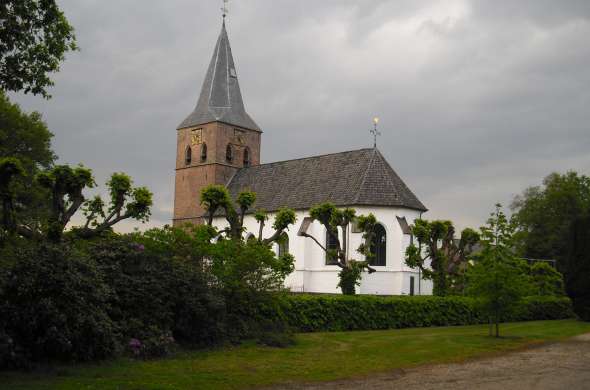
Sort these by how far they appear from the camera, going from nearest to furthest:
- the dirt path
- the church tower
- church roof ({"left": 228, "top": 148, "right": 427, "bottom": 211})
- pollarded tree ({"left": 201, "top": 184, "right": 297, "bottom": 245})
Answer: the dirt path
pollarded tree ({"left": 201, "top": 184, "right": 297, "bottom": 245})
church roof ({"left": 228, "top": 148, "right": 427, "bottom": 211})
the church tower

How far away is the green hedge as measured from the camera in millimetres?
22059

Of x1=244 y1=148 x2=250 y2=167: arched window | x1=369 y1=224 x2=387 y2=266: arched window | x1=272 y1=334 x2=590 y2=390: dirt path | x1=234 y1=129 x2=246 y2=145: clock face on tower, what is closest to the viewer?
x1=272 y1=334 x2=590 y2=390: dirt path

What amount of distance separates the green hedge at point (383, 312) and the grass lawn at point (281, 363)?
3.54 feet

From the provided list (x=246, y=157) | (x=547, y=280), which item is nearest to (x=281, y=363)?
(x=547, y=280)

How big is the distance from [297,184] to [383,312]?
25856 millimetres

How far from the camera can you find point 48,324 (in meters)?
12.3

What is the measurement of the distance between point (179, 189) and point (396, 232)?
24.0 m

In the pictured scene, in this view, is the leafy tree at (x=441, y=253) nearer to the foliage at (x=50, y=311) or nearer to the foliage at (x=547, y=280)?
the foliage at (x=547, y=280)

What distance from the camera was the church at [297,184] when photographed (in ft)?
144

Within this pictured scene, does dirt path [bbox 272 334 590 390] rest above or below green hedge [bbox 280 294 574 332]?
below

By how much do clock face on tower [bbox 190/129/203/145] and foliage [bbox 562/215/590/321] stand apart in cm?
3750

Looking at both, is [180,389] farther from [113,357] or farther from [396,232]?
[396,232]

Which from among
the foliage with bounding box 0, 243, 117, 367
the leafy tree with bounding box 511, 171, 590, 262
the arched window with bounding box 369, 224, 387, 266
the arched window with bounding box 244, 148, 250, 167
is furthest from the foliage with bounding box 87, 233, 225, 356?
the leafy tree with bounding box 511, 171, 590, 262

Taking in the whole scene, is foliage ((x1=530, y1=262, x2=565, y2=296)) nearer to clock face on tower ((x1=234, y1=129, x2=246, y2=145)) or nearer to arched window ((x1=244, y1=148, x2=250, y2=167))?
arched window ((x1=244, y1=148, x2=250, y2=167))
